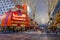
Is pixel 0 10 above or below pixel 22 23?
above

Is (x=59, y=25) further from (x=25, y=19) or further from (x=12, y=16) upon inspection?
(x=12, y=16)

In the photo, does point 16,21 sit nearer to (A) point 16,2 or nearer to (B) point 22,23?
(B) point 22,23

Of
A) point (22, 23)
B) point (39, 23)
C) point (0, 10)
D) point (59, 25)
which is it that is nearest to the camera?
point (22, 23)

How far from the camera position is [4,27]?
110 ft

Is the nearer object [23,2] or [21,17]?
[21,17]

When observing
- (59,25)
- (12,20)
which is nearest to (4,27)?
(12,20)

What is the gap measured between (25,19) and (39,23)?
58917mm

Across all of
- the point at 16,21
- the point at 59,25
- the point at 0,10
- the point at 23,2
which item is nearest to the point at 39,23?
the point at 23,2

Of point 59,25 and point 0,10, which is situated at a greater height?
point 0,10

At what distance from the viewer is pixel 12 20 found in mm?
33031

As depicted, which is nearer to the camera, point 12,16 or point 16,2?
point 12,16

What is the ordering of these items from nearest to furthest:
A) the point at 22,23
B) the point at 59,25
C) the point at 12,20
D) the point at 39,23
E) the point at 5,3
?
the point at 12,20 → the point at 22,23 → the point at 59,25 → the point at 5,3 → the point at 39,23

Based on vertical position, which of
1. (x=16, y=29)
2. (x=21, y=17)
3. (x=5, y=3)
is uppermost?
(x=5, y=3)

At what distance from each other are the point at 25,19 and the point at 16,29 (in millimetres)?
3204
